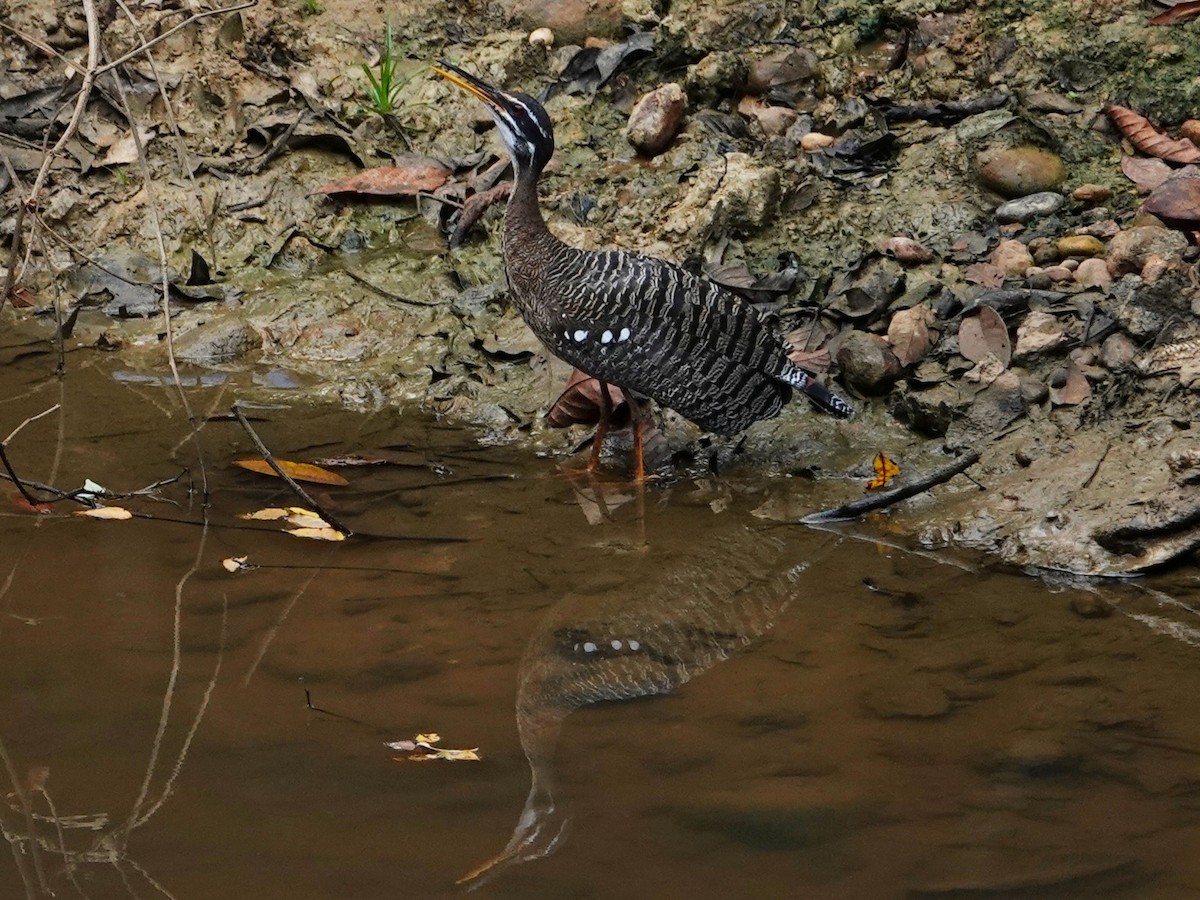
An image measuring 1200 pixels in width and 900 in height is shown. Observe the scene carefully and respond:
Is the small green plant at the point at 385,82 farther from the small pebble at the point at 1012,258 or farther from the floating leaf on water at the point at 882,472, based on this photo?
the floating leaf on water at the point at 882,472

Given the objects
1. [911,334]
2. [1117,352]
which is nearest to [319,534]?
[911,334]

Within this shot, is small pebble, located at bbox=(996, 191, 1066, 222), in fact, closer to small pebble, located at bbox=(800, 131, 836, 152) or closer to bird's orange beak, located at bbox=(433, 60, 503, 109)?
small pebble, located at bbox=(800, 131, 836, 152)

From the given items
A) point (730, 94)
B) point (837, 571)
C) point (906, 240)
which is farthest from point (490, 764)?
point (730, 94)

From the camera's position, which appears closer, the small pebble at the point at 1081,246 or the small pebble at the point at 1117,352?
the small pebble at the point at 1117,352

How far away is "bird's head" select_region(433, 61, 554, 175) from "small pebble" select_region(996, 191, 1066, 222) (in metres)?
2.20

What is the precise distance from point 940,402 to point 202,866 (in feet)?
11.8

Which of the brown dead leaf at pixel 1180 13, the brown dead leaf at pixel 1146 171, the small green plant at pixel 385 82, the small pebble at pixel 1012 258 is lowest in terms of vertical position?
the small pebble at pixel 1012 258

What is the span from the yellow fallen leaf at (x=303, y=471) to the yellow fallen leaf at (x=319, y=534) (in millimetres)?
484

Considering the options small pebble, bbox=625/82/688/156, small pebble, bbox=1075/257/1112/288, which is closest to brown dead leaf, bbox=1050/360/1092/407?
small pebble, bbox=1075/257/1112/288

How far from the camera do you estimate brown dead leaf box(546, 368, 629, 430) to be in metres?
5.90

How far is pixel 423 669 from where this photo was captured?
3887mm

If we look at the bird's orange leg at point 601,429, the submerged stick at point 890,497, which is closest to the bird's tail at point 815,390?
the submerged stick at point 890,497

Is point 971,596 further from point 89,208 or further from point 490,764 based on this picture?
point 89,208

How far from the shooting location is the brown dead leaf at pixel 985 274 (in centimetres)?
601
